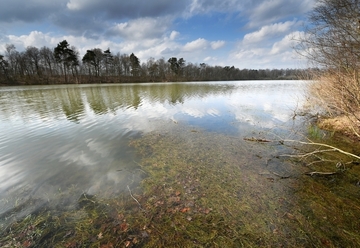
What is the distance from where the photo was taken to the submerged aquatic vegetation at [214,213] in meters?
2.61

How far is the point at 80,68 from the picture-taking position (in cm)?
6150

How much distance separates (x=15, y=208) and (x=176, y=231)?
11.2 feet

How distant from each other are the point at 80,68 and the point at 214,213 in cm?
7432

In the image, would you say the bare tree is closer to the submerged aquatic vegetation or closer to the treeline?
the submerged aquatic vegetation

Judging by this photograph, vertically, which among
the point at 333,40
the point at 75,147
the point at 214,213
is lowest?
the point at 214,213

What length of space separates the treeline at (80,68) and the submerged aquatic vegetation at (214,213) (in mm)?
62042

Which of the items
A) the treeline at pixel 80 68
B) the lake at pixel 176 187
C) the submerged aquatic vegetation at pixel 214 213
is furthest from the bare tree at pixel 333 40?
the treeline at pixel 80 68

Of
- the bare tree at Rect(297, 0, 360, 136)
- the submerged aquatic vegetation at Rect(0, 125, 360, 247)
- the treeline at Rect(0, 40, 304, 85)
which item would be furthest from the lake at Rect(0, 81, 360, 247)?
the treeline at Rect(0, 40, 304, 85)

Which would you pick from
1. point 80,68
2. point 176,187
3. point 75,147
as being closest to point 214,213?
point 176,187

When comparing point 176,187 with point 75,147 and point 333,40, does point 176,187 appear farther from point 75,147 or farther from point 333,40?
A: point 333,40

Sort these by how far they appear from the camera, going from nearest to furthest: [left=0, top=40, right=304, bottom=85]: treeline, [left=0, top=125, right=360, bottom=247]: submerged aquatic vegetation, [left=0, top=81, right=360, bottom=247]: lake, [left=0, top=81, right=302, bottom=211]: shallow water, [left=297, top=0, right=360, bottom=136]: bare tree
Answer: [left=0, top=125, right=360, bottom=247]: submerged aquatic vegetation
[left=0, top=81, right=360, bottom=247]: lake
[left=0, top=81, right=302, bottom=211]: shallow water
[left=297, top=0, right=360, bottom=136]: bare tree
[left=0, top=40, right=304, bottom=85]: treeline

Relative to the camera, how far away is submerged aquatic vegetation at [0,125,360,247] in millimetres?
2609

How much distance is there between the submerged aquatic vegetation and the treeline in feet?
204

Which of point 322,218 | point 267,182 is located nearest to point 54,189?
point 267,182
